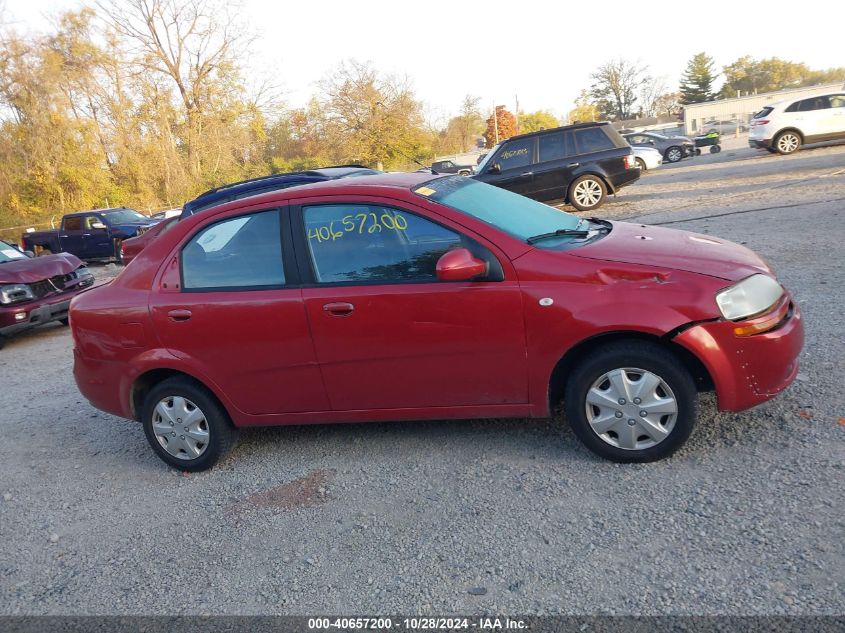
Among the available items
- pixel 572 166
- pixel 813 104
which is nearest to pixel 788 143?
pixel 813 104

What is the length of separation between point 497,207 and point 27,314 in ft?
24.5

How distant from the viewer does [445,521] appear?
3.46 metres

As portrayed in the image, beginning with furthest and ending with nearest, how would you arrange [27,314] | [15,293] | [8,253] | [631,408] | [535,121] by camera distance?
[535,121], [8,253], [15,293], [27,314], [631,408]

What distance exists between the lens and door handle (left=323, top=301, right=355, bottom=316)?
154 inches

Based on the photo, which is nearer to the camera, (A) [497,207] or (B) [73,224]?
(A) [497,207]

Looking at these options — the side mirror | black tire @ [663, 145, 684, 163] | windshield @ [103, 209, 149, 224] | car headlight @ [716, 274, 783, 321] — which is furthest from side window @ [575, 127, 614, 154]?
black tire @ [663, 145, 684, 163]

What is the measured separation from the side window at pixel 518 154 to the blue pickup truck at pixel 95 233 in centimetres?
1027

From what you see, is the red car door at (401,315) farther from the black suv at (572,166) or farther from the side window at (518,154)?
the side window at (518,154)

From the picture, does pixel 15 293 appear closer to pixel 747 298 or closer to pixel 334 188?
pixel 334 188

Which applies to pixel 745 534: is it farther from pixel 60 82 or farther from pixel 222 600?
pixel 60 82

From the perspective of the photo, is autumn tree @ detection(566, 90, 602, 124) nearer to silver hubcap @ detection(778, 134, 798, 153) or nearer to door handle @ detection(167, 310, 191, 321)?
silver hubcap @ detection(778, 134, 798, 153)

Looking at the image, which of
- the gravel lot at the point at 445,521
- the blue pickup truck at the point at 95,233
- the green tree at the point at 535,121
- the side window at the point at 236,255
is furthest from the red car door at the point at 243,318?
the green tree at the point at 535,121

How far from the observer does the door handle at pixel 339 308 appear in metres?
3.90

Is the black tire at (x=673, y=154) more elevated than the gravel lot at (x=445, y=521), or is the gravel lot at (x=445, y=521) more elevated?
the black tire at (x=673, y=154)
